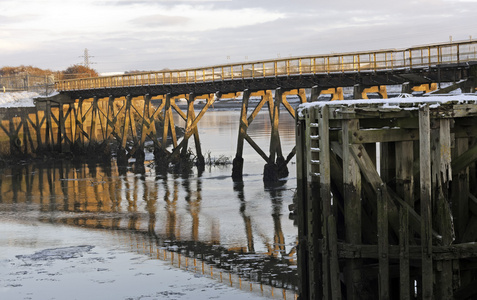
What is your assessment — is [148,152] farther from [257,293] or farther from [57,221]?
[257,293]

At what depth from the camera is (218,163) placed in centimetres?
3219

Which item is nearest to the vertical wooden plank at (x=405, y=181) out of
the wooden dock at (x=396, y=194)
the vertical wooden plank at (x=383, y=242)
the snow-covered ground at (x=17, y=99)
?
the wooden dock at (x=396, y=194)

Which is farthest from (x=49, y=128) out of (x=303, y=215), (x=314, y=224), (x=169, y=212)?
(x=314, y=224)

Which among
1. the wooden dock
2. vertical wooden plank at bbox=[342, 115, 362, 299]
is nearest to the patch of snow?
the wooden dock

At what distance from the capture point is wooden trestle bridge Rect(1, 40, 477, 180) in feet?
74.5

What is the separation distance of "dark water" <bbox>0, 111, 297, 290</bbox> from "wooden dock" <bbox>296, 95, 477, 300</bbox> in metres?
3.29

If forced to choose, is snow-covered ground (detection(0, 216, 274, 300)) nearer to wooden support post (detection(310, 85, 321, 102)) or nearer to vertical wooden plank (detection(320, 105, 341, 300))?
vertical wooden plank (detection(320, 105, 341, 300))

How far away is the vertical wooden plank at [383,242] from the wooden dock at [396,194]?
0.01 metres

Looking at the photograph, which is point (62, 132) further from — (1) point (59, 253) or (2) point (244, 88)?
(1) point (59, 253)

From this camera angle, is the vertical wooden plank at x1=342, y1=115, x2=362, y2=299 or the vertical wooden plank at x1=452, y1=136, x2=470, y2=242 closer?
the vertical wooden plank at x1=342, y1=115, x2=362, y2=299

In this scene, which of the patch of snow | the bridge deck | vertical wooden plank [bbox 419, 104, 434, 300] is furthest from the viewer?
the bridge deck

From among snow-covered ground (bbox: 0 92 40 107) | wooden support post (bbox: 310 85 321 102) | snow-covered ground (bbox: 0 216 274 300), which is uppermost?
snow-covered ground (bbox: 0 92 40 107)

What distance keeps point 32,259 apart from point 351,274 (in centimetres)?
804

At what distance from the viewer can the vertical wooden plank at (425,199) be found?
865cm
